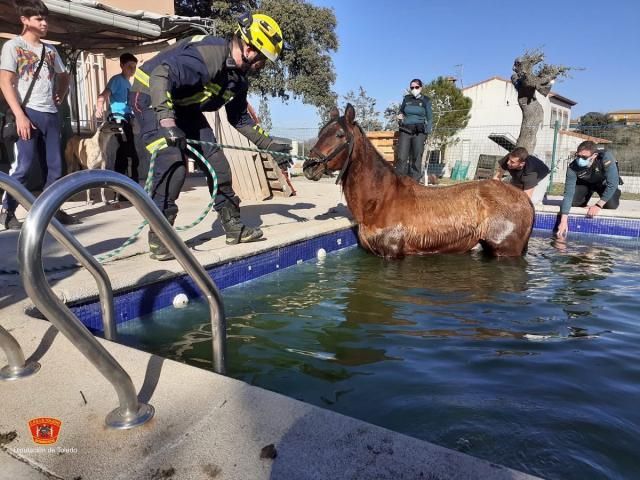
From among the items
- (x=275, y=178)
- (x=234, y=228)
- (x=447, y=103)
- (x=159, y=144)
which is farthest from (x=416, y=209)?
(x=447, y=103)

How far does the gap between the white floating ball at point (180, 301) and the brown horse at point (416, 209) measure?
7.00 feet

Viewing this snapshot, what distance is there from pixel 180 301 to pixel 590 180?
7.86 meters

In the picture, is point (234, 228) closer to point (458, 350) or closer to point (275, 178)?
point (458, 350)

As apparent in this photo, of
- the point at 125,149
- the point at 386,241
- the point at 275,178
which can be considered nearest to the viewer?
the point at 386,241

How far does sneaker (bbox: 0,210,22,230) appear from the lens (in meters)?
5.29

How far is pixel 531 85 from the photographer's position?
15977mm

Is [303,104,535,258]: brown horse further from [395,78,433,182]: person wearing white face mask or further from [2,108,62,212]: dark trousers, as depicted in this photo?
[395,78,433,182]: person wearing white face mask

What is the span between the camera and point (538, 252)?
249 inches

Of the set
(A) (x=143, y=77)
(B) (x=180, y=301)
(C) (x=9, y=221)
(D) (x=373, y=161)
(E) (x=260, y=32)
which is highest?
(E) (x=260, y=32)

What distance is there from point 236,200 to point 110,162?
11.8ft

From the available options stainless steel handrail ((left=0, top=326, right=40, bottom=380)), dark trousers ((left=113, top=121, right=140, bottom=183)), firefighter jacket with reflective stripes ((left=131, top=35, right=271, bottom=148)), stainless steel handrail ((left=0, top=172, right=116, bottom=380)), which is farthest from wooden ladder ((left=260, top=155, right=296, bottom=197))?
stainless steel handrail ((left=0, top=326, right=40, bottom=380))

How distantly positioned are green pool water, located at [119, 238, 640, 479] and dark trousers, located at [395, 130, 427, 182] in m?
4.52

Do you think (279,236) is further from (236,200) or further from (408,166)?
(408,166)

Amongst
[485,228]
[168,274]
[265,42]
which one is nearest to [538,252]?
[485,228]
